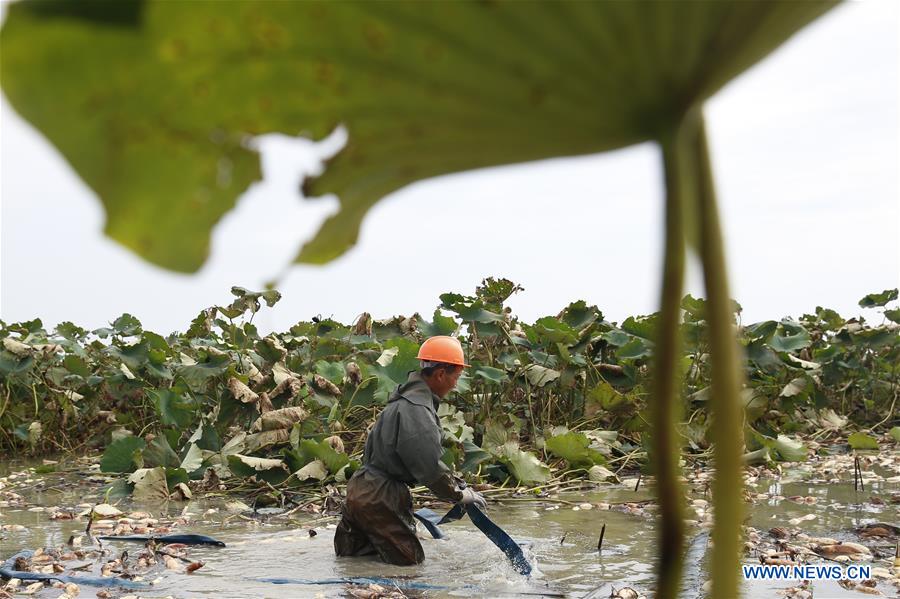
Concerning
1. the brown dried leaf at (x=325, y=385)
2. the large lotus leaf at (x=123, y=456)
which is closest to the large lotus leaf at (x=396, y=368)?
the brown dried leaf at (x=325, y=385)

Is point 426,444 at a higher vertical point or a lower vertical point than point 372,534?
higher

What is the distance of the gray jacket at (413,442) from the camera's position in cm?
553

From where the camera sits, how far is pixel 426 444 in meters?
5.55

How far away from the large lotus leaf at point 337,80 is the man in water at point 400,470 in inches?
187

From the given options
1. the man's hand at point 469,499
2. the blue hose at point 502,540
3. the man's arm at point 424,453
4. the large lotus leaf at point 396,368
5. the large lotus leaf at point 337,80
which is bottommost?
the blue hose at point 502,540

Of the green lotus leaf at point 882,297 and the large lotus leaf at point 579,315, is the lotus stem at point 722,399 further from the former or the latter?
the green lotus leaf at point 882,297

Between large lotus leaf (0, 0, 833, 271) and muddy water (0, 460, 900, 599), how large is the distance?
4416 millimetres

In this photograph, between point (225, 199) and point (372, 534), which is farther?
point (372, 534)

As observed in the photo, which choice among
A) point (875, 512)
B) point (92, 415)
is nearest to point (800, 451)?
point (875, 512)

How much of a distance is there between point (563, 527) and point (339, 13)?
244 inches

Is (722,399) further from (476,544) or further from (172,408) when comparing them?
(172,408)

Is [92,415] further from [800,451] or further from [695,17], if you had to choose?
[695,17]

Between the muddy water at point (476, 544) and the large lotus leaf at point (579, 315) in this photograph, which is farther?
the large lotus leaf at point (579, 315)

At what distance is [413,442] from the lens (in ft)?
18.2
